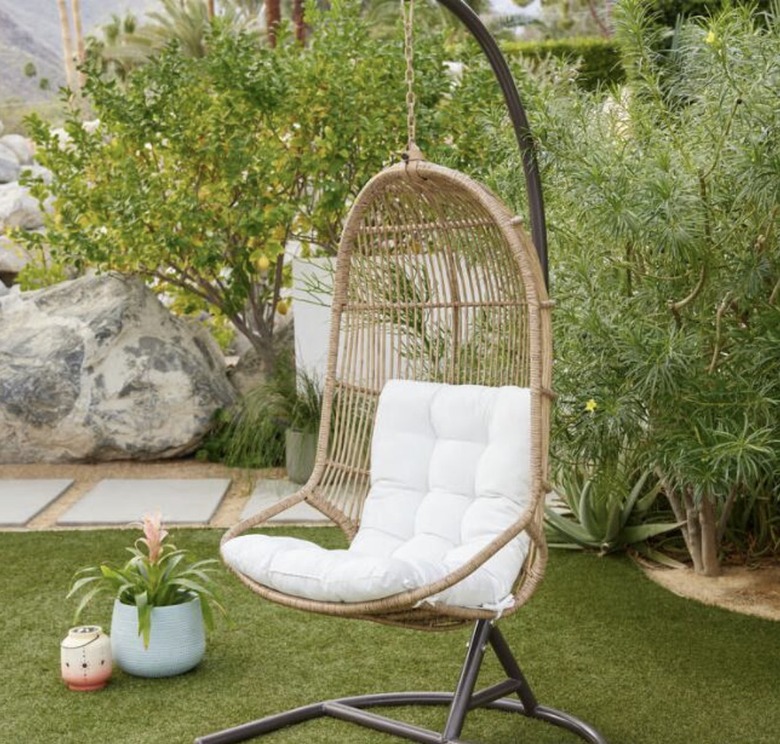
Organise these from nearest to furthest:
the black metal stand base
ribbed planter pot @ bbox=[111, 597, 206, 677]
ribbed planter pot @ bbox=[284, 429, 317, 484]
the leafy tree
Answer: the black metal stand base → ribbed planter pot @ bbox=[111, 597, 206, 677] → ribbed planter pot @ bbox=[284, 429, 317, 484] → the leafy tree

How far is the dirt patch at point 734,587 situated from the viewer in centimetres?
419

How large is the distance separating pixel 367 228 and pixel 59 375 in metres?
3.05

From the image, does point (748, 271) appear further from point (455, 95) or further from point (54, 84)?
point (54, 84)

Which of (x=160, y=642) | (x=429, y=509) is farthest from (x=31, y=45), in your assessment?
(x=429, y=509)

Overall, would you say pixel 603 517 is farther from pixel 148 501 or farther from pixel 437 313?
pixel 148 501

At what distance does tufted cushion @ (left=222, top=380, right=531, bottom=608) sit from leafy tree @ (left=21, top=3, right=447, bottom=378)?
2.83 meters

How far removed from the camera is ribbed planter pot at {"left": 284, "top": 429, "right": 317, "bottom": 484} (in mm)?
5871

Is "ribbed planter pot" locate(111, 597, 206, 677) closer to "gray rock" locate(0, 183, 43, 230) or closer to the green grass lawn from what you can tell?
the green grass lawn

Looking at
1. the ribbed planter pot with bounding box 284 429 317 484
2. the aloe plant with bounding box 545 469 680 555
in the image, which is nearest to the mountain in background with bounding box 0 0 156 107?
the ribbed planter pot with bounding box 284 429 317 484

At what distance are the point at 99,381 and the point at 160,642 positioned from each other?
9.71 ft

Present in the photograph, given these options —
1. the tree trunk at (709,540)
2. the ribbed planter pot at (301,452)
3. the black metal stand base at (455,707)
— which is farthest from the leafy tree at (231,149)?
the black metal stand base at (455,707)

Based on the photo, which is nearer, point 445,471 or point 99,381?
point 445,471

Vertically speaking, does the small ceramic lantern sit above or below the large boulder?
below

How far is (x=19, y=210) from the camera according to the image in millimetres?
12000
